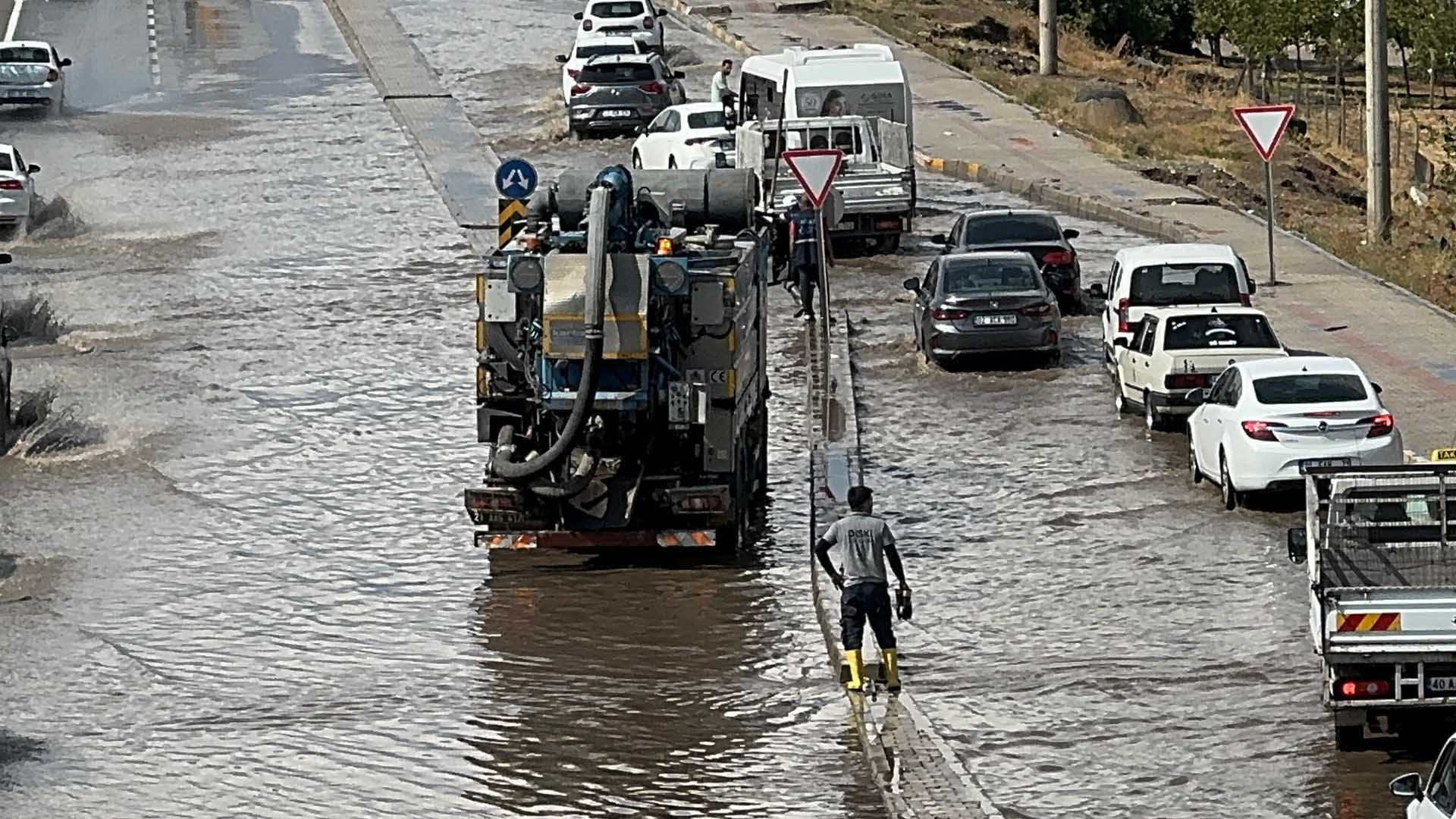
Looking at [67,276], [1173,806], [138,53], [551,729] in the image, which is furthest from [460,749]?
[138,53]

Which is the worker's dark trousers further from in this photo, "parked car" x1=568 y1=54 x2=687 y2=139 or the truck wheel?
"parked car" x1=568 y1=54 x2=687 y2=139

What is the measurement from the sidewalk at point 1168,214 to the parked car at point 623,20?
214 centimetres

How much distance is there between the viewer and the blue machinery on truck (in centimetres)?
2195

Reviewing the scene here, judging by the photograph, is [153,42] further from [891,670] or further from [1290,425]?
[891,670]

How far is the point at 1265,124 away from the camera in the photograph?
33656 millimetres

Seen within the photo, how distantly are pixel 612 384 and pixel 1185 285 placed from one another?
11.9m

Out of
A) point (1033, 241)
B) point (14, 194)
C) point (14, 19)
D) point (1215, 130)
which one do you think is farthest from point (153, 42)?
point (1033, 241)

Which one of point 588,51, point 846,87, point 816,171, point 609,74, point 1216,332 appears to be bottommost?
point 1216,332

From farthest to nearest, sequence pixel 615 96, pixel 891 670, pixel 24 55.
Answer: pixel 24 55
pixel 615 96
pixel 891 670

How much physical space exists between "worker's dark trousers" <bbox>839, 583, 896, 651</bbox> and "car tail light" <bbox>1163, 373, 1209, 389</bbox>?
1038 centimetres

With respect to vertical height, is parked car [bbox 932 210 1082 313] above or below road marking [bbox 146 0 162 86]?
below

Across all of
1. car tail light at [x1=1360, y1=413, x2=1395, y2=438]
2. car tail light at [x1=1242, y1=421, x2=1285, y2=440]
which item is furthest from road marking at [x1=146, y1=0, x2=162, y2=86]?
car tail light at [x1=1360, y1=413, x2=1395, y2=438]

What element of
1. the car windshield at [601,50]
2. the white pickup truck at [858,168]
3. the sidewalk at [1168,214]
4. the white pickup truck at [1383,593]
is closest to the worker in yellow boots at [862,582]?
the white pickup truck at [1383,593]

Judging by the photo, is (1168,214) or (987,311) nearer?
(987,311)
